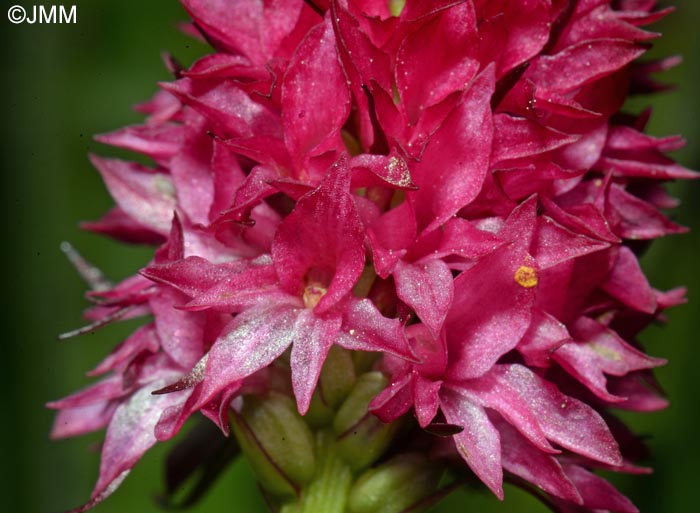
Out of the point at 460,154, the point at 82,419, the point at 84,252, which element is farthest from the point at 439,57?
the point at 84,252

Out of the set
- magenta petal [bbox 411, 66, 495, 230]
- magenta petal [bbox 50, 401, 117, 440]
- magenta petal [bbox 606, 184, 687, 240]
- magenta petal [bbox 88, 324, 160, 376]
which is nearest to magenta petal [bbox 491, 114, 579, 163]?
magenta petal [bbox 411, 66, 495, 230]

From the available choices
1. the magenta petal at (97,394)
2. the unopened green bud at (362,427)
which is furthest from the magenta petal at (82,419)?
the unopened green bud at (362,427)

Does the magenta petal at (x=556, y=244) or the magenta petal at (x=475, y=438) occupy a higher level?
the magenta petal at (x=556, y=244)

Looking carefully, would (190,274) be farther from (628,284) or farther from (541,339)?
(628,284)

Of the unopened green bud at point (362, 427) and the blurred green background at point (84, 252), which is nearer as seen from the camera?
the unopened green bud at point (362, 427)

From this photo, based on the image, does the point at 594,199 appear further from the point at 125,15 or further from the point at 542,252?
the point at 125,15

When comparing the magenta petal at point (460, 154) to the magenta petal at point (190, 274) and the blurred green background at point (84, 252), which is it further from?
the blurred green background at point (84, 252)
